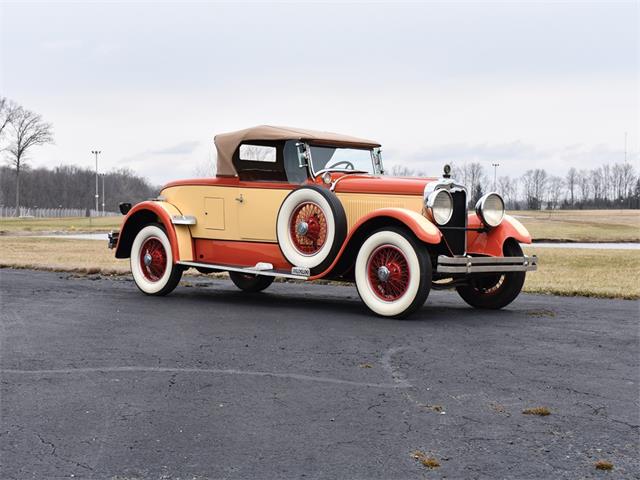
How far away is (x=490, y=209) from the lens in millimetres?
8781

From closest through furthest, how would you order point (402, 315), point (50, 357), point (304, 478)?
point (304, 478) < point (50, 357) < point (402, 315)

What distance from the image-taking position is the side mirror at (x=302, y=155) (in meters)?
9.37

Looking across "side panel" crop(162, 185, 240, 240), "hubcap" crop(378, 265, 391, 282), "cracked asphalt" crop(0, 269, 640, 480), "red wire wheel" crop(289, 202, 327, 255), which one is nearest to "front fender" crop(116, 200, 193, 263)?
"side panel" crop(162, 185, 240, 240)

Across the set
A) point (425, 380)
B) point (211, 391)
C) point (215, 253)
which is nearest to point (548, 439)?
point (425, 380)

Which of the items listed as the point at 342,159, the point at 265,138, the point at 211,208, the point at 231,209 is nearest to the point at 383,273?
the point at 342,159

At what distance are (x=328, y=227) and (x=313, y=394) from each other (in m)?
3.92

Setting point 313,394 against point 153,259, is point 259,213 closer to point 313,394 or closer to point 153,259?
point 153,259

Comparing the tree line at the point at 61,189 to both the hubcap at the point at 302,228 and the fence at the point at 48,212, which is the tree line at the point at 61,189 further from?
the hubcap at the point at 302,228

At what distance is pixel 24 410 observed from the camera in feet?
14.4

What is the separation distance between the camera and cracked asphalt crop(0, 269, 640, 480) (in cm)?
355

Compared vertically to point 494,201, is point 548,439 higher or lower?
lower

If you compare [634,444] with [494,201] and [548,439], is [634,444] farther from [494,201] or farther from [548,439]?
[494,201]

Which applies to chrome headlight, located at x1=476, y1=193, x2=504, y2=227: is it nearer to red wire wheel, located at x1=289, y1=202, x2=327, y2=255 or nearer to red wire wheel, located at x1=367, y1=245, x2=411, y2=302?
red wire wheel, located at x1=367, y1=245, x2=411, y2=302

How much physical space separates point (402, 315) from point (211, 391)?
11.5 feet
